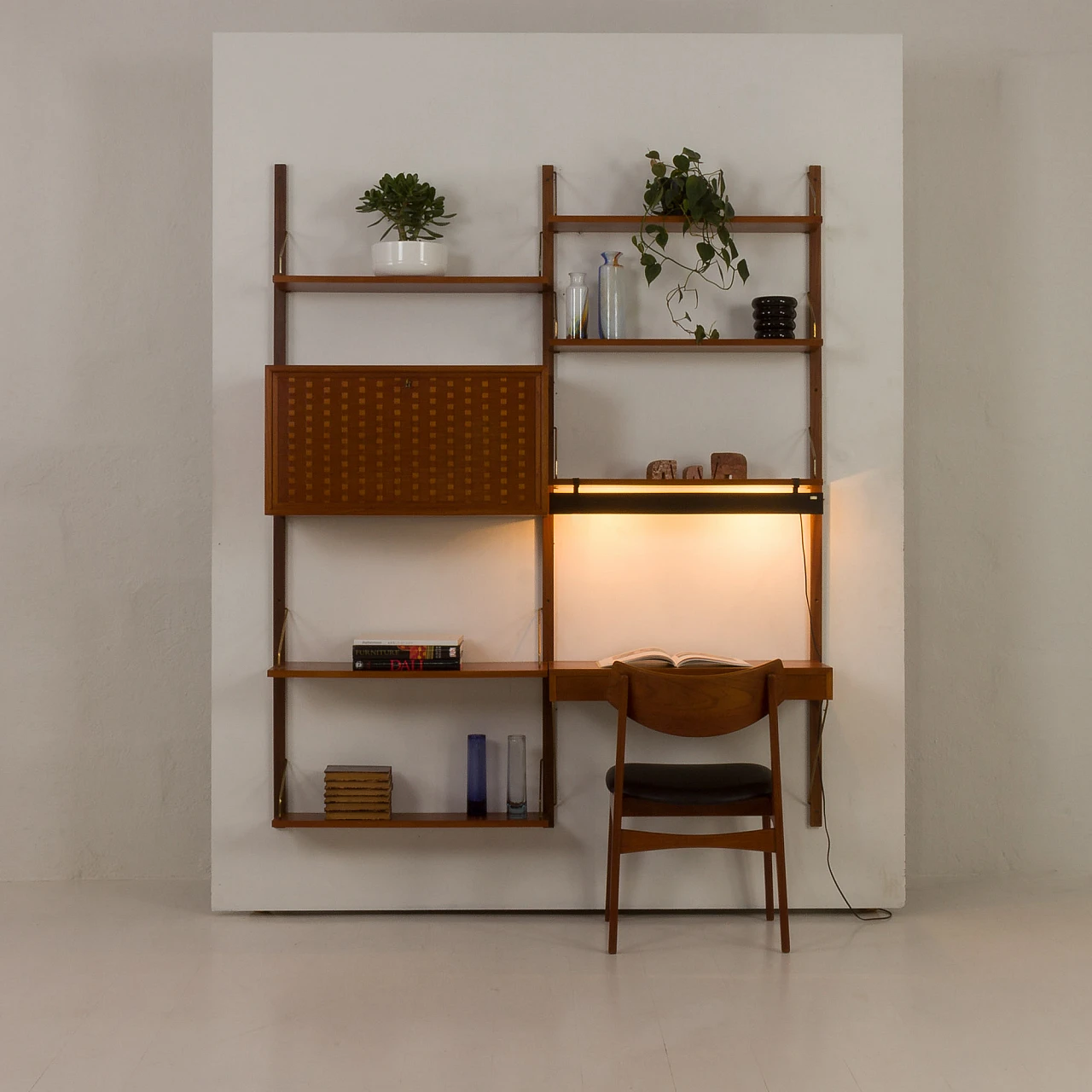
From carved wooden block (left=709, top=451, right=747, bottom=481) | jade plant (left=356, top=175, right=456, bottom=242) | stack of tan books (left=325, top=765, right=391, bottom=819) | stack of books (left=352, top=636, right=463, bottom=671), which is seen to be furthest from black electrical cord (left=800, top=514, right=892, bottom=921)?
jade plant (left=356, top=175, right=456, bottom=242)

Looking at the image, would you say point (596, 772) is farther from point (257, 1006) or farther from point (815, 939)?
point (257, 1006)

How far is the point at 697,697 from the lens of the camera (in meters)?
2.98

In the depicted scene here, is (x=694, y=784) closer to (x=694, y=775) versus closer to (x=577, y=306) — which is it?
(x=694, y=775)

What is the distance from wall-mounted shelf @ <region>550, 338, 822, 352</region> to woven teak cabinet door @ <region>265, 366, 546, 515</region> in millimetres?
184

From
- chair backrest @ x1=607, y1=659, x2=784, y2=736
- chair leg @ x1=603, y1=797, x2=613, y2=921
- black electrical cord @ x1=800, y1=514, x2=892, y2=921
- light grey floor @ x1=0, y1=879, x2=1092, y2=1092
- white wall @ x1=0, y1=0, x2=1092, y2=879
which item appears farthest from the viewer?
white wall @ x1=0, y1=0, x2=1092, y2=879

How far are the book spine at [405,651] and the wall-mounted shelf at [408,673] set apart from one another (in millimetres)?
47

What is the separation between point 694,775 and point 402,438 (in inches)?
52.0

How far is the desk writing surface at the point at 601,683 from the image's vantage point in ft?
10.5

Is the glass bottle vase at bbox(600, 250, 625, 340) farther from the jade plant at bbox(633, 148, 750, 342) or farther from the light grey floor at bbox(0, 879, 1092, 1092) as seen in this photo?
the light grey floor at bbox(0, 879, 1092, 1092)

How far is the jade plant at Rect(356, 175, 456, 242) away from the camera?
3.24 m

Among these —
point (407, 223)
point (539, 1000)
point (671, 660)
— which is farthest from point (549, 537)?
point (539, 1000)

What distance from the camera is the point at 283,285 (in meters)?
3.39

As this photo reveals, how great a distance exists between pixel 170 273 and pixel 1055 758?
361cm

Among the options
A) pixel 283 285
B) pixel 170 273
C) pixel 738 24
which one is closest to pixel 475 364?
pixel 283 285
